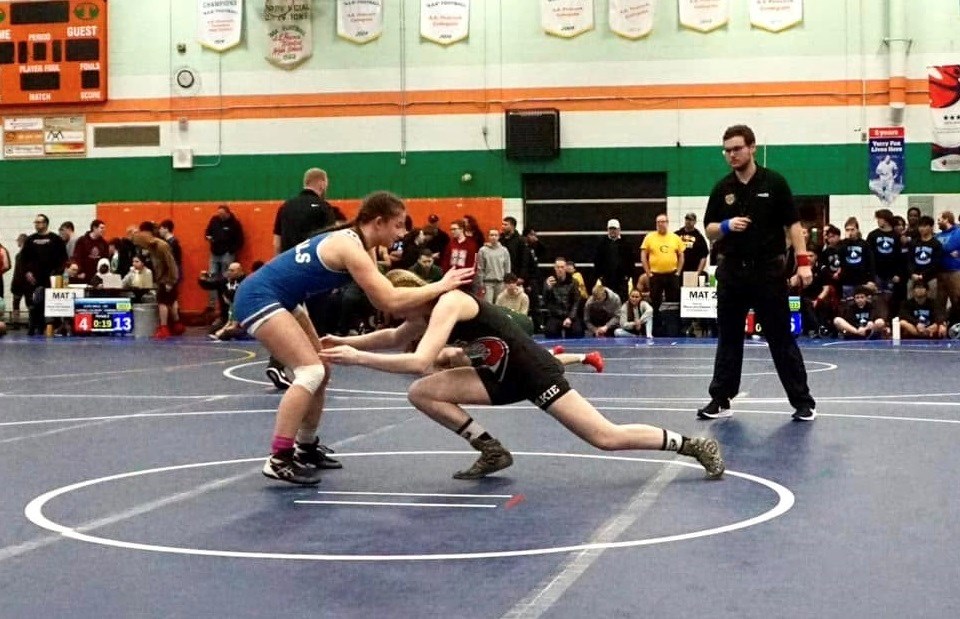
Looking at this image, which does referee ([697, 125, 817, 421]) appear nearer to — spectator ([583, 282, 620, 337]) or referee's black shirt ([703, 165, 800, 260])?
referee's black shirt ([703, 165, 800, 260])

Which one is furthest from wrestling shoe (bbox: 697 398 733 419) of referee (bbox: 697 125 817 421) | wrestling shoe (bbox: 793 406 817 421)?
wrestling shoe (bbox: 793 406 817 421)

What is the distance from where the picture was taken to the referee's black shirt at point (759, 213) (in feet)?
29.8

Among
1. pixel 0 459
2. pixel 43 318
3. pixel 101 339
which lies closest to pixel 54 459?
pixel 0 459

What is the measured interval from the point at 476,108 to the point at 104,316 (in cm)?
688

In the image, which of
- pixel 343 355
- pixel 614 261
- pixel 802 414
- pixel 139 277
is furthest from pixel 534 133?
pixel 343 355

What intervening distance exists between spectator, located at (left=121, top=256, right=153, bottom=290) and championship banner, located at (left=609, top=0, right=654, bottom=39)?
8288mm

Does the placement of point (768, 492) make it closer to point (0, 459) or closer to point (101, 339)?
point (0, 459)

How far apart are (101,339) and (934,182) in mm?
12705

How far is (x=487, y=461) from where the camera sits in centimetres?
684

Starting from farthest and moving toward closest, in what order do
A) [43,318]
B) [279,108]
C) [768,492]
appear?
[279,108], [43,318], [768,492]

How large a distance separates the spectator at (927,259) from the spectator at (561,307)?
447 cm

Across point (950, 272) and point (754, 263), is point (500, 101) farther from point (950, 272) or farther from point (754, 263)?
point (754, 263)

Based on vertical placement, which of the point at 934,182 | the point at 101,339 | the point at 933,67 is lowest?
the point at 101,339

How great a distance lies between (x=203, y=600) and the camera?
441 centimetres
